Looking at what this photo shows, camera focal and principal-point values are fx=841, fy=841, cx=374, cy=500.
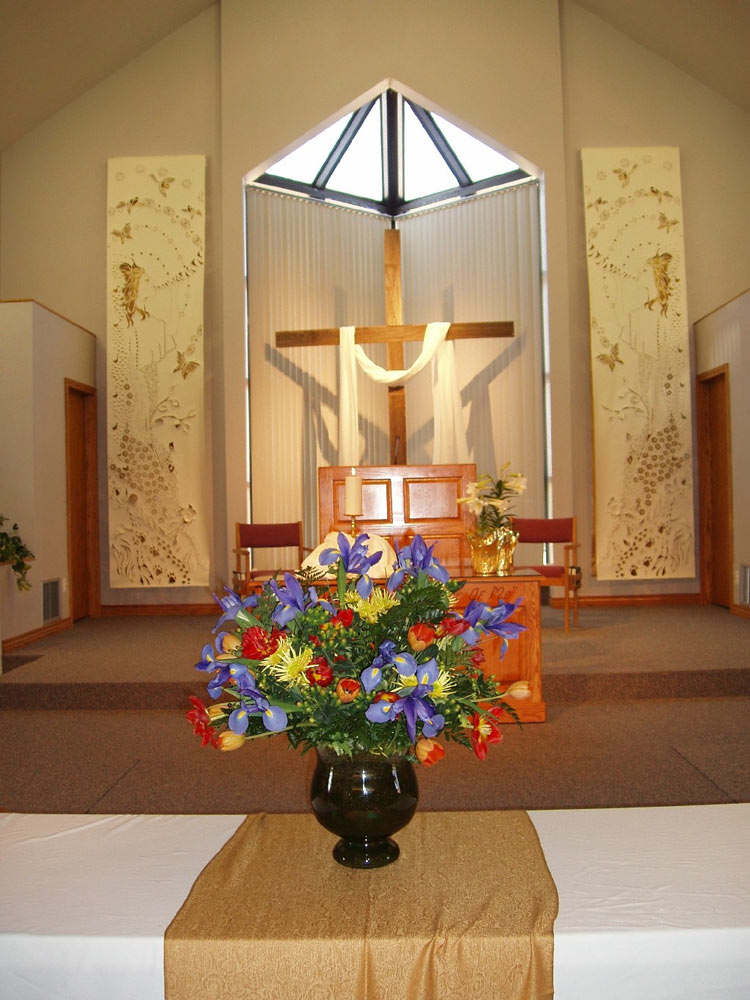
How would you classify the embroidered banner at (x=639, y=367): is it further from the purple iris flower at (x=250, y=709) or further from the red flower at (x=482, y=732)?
the purple iris flower at (x=250, y=709)

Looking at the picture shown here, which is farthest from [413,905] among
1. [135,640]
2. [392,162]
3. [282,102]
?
[392,162]

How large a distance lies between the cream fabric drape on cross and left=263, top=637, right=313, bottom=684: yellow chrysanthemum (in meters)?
5.82

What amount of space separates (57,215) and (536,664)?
624 centimetres

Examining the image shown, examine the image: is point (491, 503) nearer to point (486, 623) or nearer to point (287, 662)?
point (486, 623)

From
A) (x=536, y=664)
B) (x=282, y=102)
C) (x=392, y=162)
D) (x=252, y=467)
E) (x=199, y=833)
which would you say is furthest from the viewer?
(x=392, y=162)

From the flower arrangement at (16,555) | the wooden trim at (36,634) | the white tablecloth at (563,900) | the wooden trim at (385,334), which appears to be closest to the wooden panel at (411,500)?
the wooden trim at (385,334)

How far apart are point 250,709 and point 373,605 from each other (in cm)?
23

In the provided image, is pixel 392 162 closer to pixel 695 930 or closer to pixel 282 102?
pixel 282 102

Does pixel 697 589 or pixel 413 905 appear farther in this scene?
pixel 697 589

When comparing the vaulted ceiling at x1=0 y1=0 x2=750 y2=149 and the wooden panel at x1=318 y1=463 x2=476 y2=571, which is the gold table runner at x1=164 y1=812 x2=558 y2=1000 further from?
the vaulted ceiling at x1=0 y1=0 x2=750 y2=149

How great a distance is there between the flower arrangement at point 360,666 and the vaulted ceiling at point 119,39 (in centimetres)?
698

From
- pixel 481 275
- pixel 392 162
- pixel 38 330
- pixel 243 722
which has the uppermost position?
pixel 392 162

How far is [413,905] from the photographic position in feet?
3.91

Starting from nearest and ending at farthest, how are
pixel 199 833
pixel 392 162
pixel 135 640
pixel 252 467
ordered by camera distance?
pixel 199 833 → pixel 135 640 → pixel 252 467 → pixel 392 162
